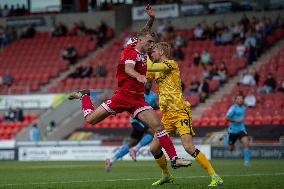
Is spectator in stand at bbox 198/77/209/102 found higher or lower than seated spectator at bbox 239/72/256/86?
lower

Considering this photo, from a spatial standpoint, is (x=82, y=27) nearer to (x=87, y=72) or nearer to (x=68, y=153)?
(x=87, y=72)

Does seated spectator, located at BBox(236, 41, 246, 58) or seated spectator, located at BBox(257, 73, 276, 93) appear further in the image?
seated spectator, located at BBox(236, 41, 246, 58)

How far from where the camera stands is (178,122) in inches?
635

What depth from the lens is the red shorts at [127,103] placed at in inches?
614

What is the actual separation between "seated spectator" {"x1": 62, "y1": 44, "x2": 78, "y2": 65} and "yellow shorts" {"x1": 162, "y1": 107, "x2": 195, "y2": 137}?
3268 cm

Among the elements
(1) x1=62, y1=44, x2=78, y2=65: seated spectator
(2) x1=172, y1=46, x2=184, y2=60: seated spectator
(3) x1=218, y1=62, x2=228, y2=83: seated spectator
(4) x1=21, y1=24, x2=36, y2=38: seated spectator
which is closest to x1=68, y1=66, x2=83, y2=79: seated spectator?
(1) x1=62, y1=44, x2=78, y2=65: seated spectator

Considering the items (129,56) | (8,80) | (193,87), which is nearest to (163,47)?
(129,56)

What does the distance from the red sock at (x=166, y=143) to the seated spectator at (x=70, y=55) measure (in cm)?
3356

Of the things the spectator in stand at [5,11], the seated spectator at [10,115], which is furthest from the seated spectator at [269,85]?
the spectator in stand at [5,11]

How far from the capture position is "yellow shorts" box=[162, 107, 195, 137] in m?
16.0

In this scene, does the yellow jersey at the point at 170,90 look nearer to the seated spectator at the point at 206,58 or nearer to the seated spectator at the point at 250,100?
the seated spectator at the point at 250,100

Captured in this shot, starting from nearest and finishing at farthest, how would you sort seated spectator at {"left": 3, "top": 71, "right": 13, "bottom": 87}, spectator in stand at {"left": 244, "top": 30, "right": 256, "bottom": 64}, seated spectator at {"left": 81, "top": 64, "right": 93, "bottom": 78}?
1. spectator in stand at {"left": 244, "top": 30, "right": 256, "bottom": 64}
2. seated spectator at {"left": 81, "top": 64, "right": 93, "bottom": 78}
3. seated spectator at {"left": 3, "top": 71, "right": 13, "bottom": 87}

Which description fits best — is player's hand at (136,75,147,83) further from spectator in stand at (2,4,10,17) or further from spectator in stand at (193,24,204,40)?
spectator in stand at (2,4,10,17)

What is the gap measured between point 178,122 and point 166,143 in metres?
0.86
